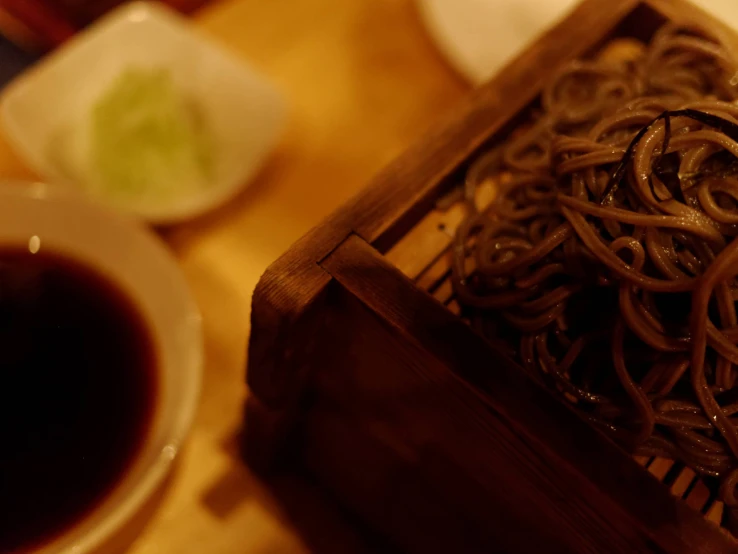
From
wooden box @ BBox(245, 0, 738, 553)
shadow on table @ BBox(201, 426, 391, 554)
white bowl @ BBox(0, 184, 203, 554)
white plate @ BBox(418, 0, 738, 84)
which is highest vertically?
white plate @ BBox(418, 0, 738, 84)

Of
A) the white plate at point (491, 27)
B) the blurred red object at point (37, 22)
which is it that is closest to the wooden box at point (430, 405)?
the white plate at point (491, 27)

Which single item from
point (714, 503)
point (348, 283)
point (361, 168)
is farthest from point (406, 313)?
point (361, 168)

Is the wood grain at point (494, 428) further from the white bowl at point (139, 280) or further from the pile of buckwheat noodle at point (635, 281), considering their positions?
the white bowl at point (139, 280)

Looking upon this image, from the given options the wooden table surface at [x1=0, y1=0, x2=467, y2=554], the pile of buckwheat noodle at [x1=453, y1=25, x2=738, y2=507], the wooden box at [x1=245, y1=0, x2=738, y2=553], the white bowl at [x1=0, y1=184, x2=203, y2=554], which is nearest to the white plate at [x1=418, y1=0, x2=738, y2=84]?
the wooden table surface at [x1=0, y1=0, x2=467, y2=554]

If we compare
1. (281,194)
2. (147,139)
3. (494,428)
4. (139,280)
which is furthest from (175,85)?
(494,428)

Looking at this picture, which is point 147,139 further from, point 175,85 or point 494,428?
point 494,428

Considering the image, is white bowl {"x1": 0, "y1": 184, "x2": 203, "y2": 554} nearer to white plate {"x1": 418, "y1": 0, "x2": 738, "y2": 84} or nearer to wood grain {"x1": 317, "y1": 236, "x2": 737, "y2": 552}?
wood grain {"x1": 317, "y1": 236, "x2": 737, "y2": 552}

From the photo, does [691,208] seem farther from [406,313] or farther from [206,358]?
[206,358]
